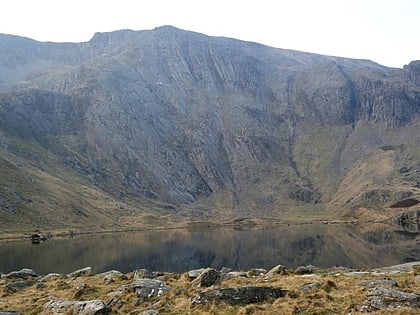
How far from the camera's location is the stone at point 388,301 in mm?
19000

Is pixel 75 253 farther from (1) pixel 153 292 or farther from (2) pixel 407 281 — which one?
(2) pixel 407 281

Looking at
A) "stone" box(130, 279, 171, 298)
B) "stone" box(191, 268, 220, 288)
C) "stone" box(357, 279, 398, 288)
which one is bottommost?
"stone" box(130, 279, 171, 298)

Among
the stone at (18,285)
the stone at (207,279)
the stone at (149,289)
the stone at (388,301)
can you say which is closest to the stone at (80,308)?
the stone at (149,289)

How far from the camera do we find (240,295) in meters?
21.2

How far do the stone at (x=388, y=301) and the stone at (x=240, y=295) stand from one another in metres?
3.96

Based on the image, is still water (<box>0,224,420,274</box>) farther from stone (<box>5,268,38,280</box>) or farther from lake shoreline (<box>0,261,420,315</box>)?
lake shoreline (<box>0,261,420,315</box>)

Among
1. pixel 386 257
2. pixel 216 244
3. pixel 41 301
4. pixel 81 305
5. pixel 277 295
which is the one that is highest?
pixel 277 295

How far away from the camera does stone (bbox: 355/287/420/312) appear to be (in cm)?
1900

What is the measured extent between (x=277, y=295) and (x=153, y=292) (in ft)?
24.9

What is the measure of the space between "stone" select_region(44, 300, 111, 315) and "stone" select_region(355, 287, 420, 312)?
11953 mm

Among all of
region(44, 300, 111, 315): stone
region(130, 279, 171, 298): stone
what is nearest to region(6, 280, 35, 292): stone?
region(44, 300, 111, 315): stone

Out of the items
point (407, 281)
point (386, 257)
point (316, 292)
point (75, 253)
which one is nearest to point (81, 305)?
point (316, 292)

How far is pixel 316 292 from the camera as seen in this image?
863 inches

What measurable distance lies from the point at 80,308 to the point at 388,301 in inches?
571
